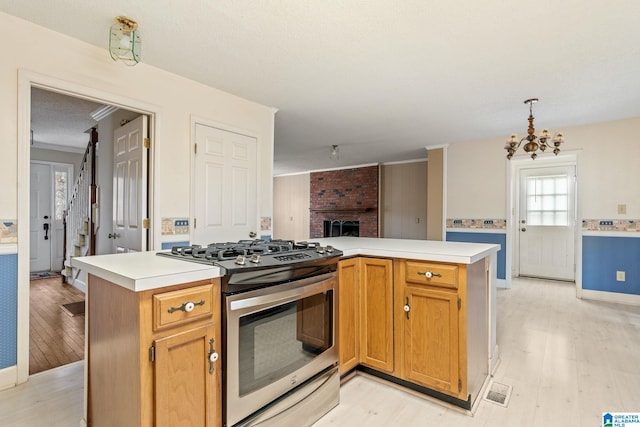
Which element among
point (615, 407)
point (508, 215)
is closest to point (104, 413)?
point (615, 407)

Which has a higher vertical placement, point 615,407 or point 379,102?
point 379,102

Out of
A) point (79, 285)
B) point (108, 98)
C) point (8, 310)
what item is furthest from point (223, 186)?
point (79, 285)

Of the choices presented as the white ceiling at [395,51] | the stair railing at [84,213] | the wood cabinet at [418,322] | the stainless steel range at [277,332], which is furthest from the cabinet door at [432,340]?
the stair railing at [84,213]

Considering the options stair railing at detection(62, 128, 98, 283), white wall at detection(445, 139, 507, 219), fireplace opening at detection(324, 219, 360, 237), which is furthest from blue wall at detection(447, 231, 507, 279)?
stair railing at detection(62, 128, 98, 283)

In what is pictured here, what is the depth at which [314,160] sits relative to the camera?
283 inches

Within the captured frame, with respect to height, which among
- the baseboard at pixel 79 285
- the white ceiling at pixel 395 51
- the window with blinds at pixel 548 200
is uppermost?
the white ceiling at pixel 395 51

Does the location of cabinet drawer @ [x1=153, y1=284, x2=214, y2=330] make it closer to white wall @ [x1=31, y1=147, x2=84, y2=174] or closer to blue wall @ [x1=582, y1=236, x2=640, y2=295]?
blue wall @ [x1=582, y1=236, x2=640, y2=295]

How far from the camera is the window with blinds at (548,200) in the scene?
5340 mm

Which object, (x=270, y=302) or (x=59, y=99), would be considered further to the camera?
(x=59, y=99)

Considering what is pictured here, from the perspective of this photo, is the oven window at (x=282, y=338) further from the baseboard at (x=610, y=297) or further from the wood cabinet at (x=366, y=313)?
the baseboard at (x=610, y=297)

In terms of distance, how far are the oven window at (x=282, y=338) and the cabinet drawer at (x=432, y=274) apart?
49 cm

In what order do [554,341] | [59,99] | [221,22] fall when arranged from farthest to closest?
[59,99] < [554,341] < [221,22]

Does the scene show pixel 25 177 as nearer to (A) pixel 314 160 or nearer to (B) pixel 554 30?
(B) pixel 554 30

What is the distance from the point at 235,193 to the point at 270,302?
2108 millimetres
